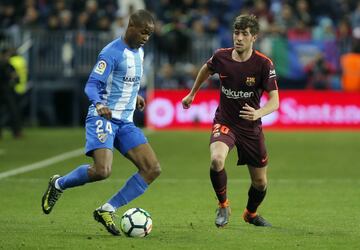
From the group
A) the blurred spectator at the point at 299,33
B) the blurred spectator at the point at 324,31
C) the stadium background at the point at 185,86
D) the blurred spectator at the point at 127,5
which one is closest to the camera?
the stadium background at the point at 185,86

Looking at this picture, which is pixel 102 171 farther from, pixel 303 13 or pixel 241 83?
pixel 303 13

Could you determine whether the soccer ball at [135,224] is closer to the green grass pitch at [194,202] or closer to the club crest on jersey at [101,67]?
the green grass pitch at [194,202]

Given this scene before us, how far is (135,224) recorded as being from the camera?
30.5 feet

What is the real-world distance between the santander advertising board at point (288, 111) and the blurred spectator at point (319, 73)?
546mm

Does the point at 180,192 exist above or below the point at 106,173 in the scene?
below

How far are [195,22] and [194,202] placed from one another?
609 inches

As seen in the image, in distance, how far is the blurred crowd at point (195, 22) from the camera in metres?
26.8

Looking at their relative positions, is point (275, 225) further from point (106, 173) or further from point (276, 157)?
point (276, 157)

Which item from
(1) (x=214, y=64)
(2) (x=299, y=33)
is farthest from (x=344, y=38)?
(1) (x=214, y=64)

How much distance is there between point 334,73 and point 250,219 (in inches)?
679

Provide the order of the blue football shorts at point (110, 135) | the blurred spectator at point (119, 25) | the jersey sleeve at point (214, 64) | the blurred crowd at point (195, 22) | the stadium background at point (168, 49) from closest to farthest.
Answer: the blue football shorts at point (110, 135)
the jersey sleeve at point (214, 64)
the blurred spectator at point (119, 25)
the stadium background at point (168, 49)
the blurred crowd at point (195, 22)

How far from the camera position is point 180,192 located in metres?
13.7

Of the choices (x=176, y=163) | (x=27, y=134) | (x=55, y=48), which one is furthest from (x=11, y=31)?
(x=176, y=163)

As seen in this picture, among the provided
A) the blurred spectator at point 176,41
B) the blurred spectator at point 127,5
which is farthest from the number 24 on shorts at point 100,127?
the blurred spectator at point 127,5
